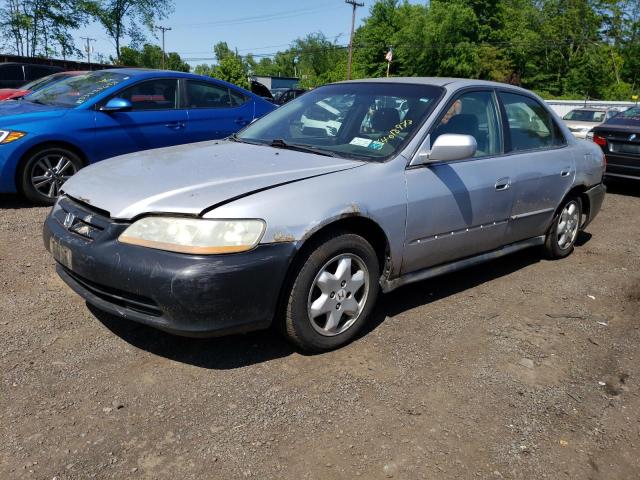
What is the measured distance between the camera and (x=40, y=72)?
50.6 ft

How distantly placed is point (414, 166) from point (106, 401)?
2158 mm

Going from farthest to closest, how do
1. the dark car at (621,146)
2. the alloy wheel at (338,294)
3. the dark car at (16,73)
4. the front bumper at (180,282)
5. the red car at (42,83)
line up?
the dark car at (16,73)
the dark car at (621,146)
the red car at (42,83)
the alloy wheel at (338,294)
the front bumper at (180,282)

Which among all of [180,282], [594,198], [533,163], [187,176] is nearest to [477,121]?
[533,163]

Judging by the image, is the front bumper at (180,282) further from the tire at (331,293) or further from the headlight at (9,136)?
the headlight at (9,136)

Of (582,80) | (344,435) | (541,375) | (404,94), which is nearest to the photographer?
(344,435)

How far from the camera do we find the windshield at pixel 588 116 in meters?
16.4

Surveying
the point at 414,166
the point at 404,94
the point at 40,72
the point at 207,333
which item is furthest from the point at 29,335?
the point at 40,72

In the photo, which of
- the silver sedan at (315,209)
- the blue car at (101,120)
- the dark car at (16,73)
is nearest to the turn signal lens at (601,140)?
the silver sedan at (315,209)

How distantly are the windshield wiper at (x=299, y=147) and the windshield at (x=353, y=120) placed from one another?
0.01 metres

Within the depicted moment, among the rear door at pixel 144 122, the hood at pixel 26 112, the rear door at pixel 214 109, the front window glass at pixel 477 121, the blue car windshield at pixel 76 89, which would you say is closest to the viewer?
the front window glass at pixel 477 121

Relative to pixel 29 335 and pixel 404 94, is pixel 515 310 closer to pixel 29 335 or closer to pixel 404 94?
pixel 404 94

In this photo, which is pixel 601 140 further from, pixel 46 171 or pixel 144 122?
pixel 46 171

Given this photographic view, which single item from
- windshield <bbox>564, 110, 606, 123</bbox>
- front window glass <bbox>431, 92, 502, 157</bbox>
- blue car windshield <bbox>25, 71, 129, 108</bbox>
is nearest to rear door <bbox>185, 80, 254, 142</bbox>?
blue car windshield <bbox>25, 71, 129, 108</bbox>

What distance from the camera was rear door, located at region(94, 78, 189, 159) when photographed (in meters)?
6.11
